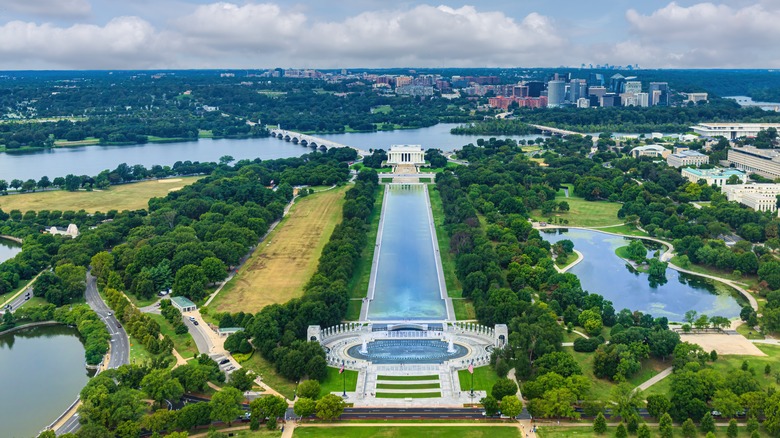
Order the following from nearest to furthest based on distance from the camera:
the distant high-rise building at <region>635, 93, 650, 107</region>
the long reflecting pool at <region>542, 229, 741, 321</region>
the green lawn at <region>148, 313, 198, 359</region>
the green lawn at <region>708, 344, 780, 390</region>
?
the green lawn at <region>708, 344, 780, 390</region>
the green lawn at <region>148, 313, 198, 359</region>
the long reflecting pool at <region>542, 229, 741, 321</region>
the distant high-rise building at <region>635, 93, 650, 107</region>

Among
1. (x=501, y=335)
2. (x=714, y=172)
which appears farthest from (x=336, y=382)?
(x=714, y=172)

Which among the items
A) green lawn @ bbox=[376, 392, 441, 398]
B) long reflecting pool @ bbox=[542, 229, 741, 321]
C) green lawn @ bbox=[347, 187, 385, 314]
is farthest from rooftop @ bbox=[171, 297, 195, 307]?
long reflecting pool @ bbox=[542, 229, 741, 321]

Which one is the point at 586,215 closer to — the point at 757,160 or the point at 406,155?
the point at 757,160

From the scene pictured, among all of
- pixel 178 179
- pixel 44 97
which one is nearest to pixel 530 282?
pixel 178 179

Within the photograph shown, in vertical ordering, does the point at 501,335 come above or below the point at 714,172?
below

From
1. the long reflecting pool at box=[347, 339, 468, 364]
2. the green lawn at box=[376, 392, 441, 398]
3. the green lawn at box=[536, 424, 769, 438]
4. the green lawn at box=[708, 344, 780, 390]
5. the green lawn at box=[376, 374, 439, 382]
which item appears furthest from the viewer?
the long reflecting pool at box=[347, 339, 468, 364]

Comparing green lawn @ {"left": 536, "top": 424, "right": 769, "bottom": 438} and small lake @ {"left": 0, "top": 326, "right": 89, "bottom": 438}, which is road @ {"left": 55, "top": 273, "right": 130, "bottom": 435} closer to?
small lake @ {"left": 0, "top": 326, "right": 89, "bottom": 438}

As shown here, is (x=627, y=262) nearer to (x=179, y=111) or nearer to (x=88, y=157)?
(x=88, y=157)
